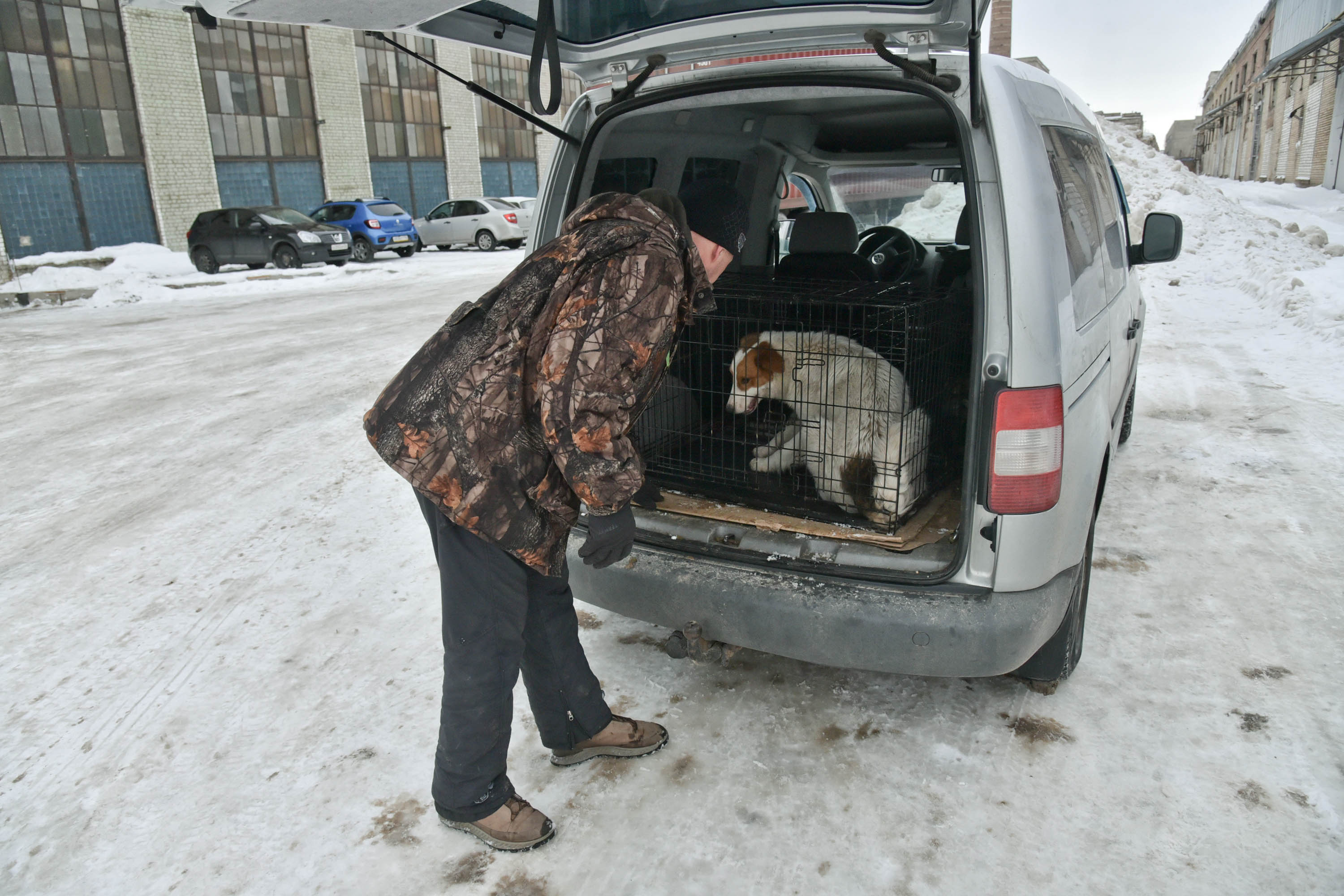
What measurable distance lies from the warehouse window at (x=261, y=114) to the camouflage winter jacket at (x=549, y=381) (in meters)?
26.2

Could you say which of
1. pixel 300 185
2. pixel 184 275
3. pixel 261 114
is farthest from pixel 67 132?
pixel 300 185

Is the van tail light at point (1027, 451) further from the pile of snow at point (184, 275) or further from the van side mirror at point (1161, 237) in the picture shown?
the pile of snow at point (184, 275)

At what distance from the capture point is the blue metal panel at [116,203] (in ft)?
70.8

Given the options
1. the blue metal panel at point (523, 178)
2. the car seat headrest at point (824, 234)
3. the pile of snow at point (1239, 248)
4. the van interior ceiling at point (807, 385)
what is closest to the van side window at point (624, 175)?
the van interior ceiling at point (807, 385)

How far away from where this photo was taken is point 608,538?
2.06 meters

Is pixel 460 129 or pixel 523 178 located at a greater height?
pixel 460 129

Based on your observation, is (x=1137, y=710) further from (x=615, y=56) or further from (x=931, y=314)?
(x=615, y=56)

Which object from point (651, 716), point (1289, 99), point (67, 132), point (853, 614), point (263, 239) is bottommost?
point (651, 716)

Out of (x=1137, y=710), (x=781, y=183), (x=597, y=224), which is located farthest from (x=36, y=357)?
(x=1137, y=710)

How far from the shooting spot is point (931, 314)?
3006mm

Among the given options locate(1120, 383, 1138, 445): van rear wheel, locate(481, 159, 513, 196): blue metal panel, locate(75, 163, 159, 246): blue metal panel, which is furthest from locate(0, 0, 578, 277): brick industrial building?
locate(1120, 383, 1138, 445): van rear wheel

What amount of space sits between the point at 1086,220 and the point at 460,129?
31.1 metres

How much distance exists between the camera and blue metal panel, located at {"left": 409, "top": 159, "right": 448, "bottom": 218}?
97.9 feet

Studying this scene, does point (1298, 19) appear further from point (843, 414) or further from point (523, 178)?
point (843, 414)
